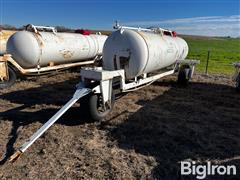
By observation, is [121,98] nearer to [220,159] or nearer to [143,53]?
[143,53]

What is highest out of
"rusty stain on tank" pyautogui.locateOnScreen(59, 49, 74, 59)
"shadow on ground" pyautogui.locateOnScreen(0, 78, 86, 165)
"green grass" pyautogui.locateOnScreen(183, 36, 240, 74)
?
"rusty stain on tank" pyautogui.locateOnScreen(59, 49, 74, 59)

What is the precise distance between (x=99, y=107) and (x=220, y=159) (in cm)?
256

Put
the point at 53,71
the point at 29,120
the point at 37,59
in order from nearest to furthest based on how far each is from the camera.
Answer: the point at 29,120 < the point at 37,59 < the point at 53,71

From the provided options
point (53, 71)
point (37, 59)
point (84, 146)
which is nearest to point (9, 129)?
point (84, 146)

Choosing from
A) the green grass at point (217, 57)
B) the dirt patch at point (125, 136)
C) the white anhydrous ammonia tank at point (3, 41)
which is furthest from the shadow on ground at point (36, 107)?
the green grass at point (217, 57)

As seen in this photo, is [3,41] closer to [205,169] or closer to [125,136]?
[125,136]

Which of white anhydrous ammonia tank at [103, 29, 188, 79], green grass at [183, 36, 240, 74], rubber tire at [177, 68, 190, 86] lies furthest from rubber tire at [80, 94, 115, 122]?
green grass at [183, 36, 240, 74]

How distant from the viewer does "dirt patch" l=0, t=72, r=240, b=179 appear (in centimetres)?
382

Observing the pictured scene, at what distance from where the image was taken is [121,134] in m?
4.96

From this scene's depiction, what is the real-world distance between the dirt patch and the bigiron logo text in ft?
0.43

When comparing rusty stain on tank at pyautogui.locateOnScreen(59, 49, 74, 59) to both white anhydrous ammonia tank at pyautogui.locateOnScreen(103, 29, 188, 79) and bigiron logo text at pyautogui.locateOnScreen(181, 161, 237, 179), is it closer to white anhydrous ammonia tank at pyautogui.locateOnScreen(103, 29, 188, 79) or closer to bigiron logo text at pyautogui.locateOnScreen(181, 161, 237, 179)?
white anhydrous ammonia tank at pyautogui.locateOnScreen(103, 29, 188, 79)

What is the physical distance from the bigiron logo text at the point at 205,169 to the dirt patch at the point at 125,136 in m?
0.13

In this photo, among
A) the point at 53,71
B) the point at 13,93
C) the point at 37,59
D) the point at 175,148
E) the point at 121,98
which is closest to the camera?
the point at 175,148

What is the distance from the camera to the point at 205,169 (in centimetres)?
384
